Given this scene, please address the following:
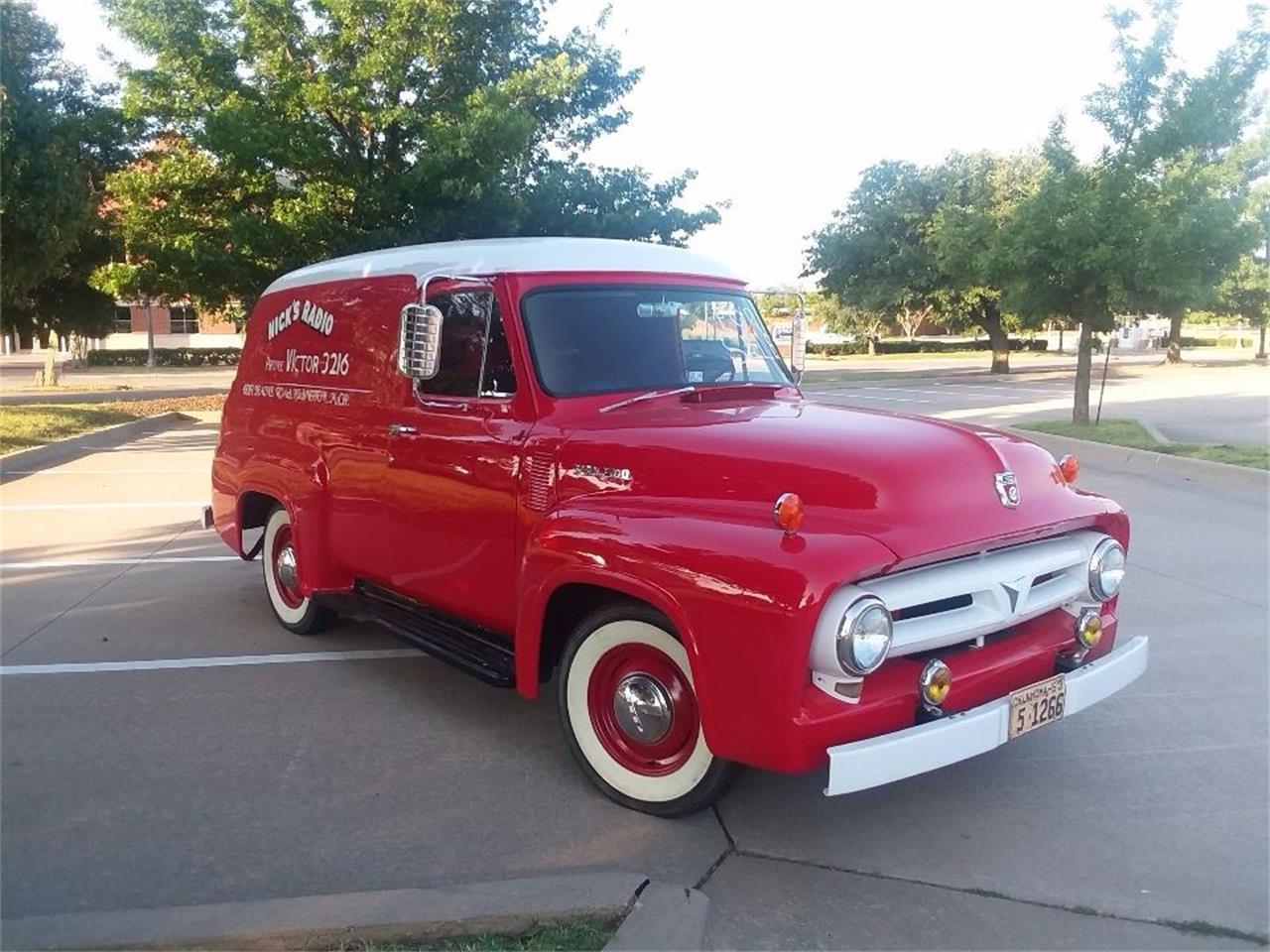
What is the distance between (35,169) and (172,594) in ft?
33.3

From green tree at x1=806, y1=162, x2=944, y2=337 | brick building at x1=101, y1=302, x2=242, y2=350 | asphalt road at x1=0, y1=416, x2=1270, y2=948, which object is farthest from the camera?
brick building at x1=101, y1=302, x2=242, y2=350

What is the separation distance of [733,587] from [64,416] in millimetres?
18762

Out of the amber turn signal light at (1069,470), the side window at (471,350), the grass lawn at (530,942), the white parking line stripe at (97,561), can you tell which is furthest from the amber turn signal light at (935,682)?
the white parking line stripe at (97,561)

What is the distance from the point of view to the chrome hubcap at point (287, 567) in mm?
6559

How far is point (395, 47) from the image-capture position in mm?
17938

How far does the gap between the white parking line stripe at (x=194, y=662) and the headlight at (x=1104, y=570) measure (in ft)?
12.0

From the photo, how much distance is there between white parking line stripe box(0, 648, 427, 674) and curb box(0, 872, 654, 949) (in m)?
2.72

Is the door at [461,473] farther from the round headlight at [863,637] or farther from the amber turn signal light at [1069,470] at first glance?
the amber turn signal light at [1069,470]

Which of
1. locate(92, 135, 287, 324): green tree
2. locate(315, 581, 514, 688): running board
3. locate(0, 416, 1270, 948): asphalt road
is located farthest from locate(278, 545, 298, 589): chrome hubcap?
locate(92, 135, 287, 324): green tree

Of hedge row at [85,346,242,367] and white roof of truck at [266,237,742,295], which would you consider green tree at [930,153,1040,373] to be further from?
hedge row at [85,346,242,367]

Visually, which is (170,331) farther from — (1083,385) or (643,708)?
(643,708)

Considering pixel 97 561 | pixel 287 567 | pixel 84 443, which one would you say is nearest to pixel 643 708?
pixel 287 567

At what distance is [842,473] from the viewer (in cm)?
379

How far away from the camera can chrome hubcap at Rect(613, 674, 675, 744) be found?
13.2 ft
